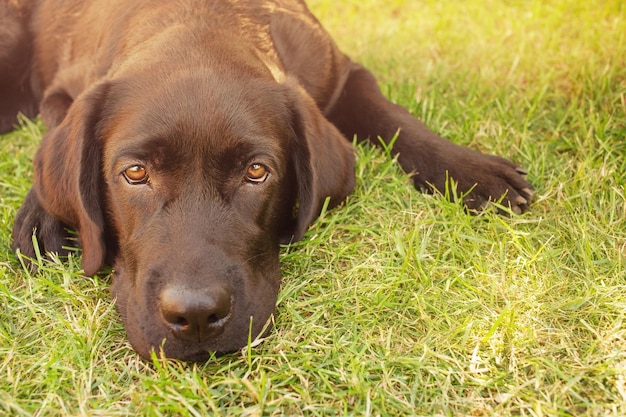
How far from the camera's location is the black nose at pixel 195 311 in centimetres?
234

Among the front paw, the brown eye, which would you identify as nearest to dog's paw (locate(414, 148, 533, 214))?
the brown eye

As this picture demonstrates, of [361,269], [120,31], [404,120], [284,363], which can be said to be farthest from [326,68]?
[284,363]

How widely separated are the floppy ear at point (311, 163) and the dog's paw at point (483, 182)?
573mm

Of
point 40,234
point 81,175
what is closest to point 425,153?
point 81,175

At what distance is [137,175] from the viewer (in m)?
2.73

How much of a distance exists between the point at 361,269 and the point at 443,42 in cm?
266

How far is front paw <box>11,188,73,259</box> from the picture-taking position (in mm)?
3199

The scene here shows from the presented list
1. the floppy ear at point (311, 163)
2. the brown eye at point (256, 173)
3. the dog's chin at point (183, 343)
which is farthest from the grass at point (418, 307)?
the brown eye at point (256, 173)

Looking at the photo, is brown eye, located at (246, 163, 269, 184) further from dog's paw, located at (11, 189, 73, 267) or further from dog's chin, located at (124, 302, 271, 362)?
dog's paw, located at (11, 189, 73, 267)

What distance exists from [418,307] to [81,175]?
1407 millimetres

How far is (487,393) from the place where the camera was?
94.7 inches

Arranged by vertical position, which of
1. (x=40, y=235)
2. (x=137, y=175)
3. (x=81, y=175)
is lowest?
(x=40, y=235)

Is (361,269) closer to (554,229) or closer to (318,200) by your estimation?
(318,200)

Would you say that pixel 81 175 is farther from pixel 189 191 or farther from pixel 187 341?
pixel 187 341
